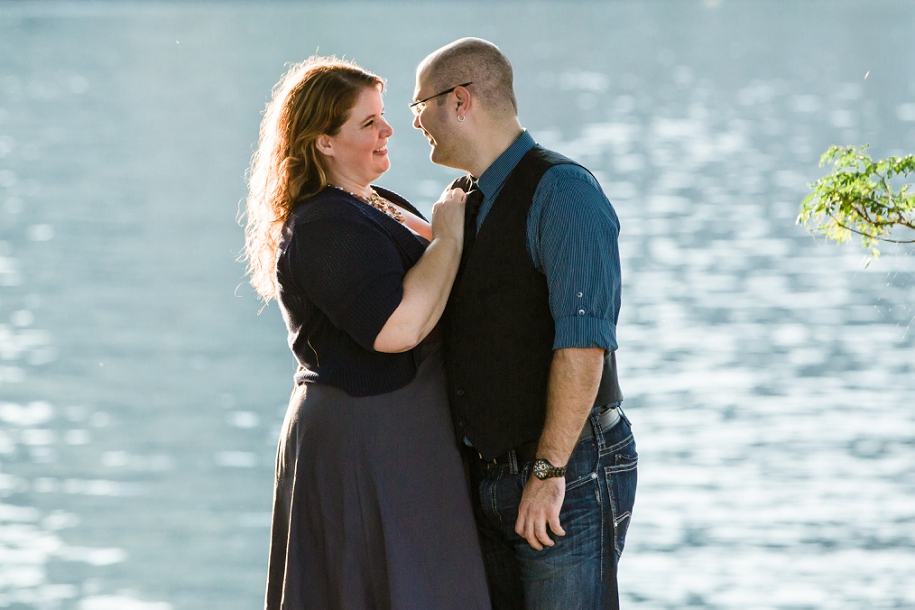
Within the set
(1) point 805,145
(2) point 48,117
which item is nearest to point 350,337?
(1) point 805,145

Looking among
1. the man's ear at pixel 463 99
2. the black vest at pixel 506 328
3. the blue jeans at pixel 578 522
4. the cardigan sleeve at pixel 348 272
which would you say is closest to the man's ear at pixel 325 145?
the cardigan sleeve at pixel 348 272

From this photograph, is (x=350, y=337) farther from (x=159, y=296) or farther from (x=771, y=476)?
(x=159, y=296)

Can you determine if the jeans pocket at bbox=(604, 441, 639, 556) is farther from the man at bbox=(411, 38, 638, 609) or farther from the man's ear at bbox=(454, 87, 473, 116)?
the man's ear at bbox=(454, 87, 473, 116)

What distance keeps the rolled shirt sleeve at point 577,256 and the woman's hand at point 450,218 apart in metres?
0.21

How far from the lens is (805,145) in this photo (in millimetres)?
21641

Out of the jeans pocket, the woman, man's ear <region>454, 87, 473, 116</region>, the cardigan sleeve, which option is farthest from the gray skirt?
man's ear <region>454, 87, 473, 116</region>

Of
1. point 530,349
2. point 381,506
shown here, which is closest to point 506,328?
point 530,349

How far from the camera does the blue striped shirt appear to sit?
2984mm

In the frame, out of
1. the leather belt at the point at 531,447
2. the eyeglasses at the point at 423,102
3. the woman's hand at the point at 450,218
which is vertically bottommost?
the leather belt at the point at 531,447

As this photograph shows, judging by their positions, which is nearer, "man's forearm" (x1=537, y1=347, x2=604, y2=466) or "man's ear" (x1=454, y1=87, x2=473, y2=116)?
"man's forearm" (x1=537, y1=347, x2=604, y2=466)

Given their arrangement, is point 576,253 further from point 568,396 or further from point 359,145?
point 359,145

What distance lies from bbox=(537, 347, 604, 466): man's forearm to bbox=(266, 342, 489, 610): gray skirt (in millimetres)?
318

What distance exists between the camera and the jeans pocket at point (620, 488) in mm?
3170

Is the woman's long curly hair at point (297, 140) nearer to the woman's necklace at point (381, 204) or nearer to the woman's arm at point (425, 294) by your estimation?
the woman's necklace at point (381, 204)
